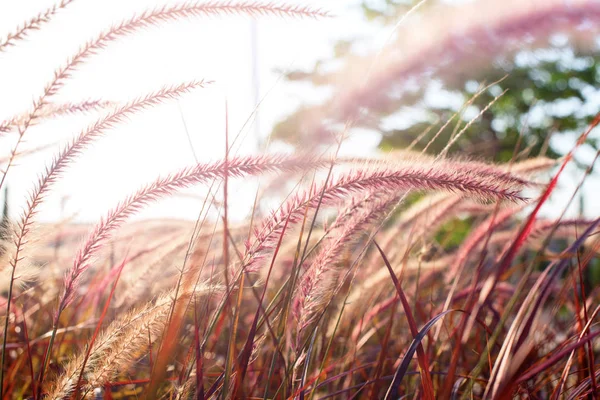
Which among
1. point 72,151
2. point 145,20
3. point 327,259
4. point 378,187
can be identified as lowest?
point 327,259

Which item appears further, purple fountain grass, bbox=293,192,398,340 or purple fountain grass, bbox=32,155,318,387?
purple fountain grass, bbox=293,192,398,340

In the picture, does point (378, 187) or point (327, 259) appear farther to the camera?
point (327, 259)

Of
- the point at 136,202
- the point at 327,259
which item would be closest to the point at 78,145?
the point at 136,202

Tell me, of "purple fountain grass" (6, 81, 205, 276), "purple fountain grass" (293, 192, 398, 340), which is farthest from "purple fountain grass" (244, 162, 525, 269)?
"purple fountain grass" (6, 81, 205, 276)

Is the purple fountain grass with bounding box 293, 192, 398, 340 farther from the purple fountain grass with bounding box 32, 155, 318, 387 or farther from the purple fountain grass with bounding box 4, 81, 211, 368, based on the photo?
the purple fountain grass with bounding box 4, 81, 211, 368

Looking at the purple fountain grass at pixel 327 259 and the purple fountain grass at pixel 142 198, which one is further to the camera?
the purple fountain grass at pixel 327 259

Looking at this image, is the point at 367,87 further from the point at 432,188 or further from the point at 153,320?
the point at 153,320

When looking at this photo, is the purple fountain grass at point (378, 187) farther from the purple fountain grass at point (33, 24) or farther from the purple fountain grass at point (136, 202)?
the purple fountain grass at point (33, 24)

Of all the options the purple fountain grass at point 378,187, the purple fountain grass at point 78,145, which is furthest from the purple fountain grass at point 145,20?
the purple fountain grass at point 378,187

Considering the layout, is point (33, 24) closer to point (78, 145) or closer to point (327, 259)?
point (78, 145)

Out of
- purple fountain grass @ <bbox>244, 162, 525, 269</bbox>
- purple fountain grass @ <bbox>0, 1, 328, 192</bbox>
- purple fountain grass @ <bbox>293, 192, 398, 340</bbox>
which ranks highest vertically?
purple fountain grass @ <bbox>0, 1, 328, 192</bbox>

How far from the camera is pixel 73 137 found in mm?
1266

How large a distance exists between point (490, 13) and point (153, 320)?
42.8 inches

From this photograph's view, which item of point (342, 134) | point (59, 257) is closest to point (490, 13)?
point (342, 134)
